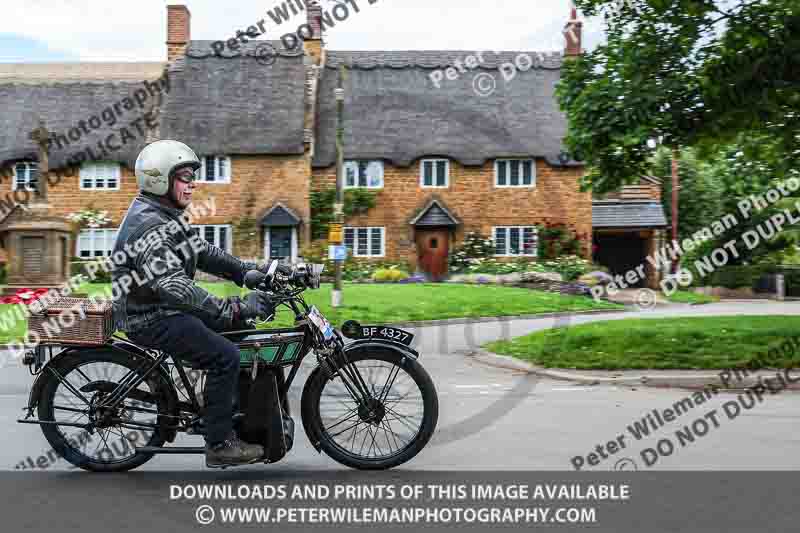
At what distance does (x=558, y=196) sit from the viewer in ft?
131

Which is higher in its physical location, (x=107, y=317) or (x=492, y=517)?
(x=107, y=317)

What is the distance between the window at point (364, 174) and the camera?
40.2m

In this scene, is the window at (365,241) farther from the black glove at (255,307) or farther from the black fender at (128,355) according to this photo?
the black glove at (255,307)

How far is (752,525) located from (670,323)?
33.5 ft

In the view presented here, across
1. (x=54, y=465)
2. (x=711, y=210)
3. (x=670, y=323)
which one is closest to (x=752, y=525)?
(x=54, y=465)

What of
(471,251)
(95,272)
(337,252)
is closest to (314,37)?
(471,251)

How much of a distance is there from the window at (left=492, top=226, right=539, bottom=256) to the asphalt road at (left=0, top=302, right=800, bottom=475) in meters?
28.9

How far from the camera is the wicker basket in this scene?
543 cm

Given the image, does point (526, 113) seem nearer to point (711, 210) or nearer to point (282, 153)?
point (282, 153)

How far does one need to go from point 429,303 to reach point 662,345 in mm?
11315

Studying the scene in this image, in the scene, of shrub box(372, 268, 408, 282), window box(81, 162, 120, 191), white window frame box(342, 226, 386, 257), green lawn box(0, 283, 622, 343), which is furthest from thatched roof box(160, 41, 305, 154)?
green lawn box(0, 283, 622, 343)

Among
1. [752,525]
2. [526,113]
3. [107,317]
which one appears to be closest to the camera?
[752,525]

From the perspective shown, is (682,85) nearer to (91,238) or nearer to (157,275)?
(157,275)

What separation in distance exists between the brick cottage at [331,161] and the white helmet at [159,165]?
108ft
